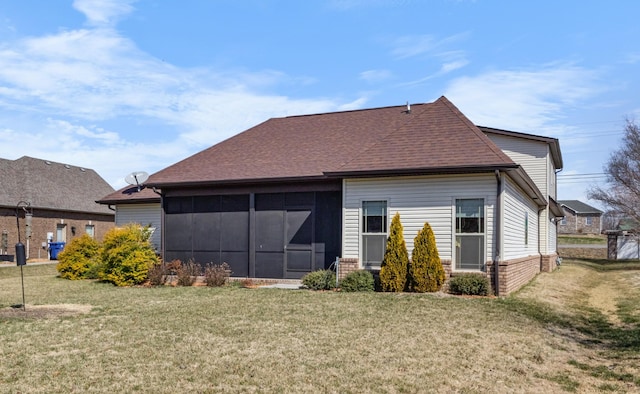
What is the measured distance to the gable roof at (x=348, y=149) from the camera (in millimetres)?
13922

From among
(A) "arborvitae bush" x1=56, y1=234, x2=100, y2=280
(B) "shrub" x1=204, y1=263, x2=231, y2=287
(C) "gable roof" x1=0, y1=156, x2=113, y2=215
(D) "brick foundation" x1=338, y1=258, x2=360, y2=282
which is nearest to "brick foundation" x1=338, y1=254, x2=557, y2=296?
(D) "brick foundation" x1=338, y1=258, x2=360, y2=282

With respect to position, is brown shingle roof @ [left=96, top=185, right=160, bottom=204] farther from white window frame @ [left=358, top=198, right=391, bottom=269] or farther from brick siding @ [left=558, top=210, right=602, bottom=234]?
brick siding @ [left=558, top=210, right=602, bottom=234]

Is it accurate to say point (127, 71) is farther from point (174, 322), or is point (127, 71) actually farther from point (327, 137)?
point (174, 322)

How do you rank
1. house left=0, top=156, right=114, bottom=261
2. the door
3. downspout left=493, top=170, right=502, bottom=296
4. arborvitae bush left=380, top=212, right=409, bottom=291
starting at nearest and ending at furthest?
downspout left=493, top=170, right=502, bottom=296, arborvitae bush left=380, top=212, right=409, bottom=291, the door, house left=0, top=156, right=114, bottom=261

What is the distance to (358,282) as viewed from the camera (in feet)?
45.5

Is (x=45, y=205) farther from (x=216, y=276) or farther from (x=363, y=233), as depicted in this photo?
(x=363, y=233)

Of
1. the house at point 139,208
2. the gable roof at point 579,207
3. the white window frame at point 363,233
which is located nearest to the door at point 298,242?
the white window frame at point 363,233

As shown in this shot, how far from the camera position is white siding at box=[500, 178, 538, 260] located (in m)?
14.2

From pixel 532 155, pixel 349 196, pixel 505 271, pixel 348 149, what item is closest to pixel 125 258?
pixel 349 196

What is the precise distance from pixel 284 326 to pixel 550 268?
63.6ft

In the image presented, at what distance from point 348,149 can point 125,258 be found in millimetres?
7804

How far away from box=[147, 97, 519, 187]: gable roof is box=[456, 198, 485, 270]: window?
3.28 feet

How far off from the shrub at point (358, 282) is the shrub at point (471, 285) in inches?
81.2

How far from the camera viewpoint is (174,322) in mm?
9516
